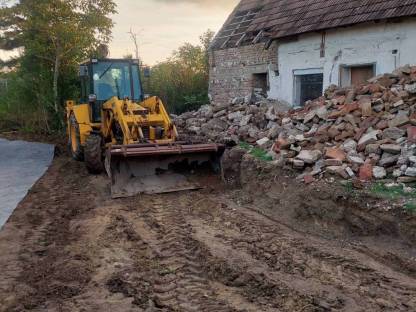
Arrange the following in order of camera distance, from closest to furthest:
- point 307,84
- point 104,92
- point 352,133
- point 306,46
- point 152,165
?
point 352,133
point 152,165
point 104,92
point 306,46
point 307,84

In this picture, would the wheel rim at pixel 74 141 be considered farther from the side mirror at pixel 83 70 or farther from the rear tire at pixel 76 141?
the side mirror at pixel 83 70

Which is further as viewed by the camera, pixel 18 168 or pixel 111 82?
pixel 18 168

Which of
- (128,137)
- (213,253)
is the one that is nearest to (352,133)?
(213,253)

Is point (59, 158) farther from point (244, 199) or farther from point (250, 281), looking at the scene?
point (250, 281)

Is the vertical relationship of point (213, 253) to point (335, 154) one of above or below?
below

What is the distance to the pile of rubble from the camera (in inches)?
285

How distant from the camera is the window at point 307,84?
13.8m

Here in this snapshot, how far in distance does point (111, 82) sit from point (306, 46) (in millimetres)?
6336

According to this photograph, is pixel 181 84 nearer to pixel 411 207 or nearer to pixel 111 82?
pixel 111 82

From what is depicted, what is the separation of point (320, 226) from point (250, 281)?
7.89ft

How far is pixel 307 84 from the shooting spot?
14.4 meters

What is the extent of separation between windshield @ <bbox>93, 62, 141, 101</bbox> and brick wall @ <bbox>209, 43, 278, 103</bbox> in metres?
6.03

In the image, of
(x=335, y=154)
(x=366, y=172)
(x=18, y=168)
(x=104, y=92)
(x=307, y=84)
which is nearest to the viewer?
(x=366, y=172)

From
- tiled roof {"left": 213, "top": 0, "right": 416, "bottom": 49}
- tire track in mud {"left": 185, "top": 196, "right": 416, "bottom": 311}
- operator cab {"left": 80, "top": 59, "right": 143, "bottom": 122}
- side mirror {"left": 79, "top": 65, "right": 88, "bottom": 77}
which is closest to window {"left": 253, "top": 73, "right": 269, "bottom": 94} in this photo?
tiled roof {"left": 213, "top": 0, "right": 416, "bottom": 49}
